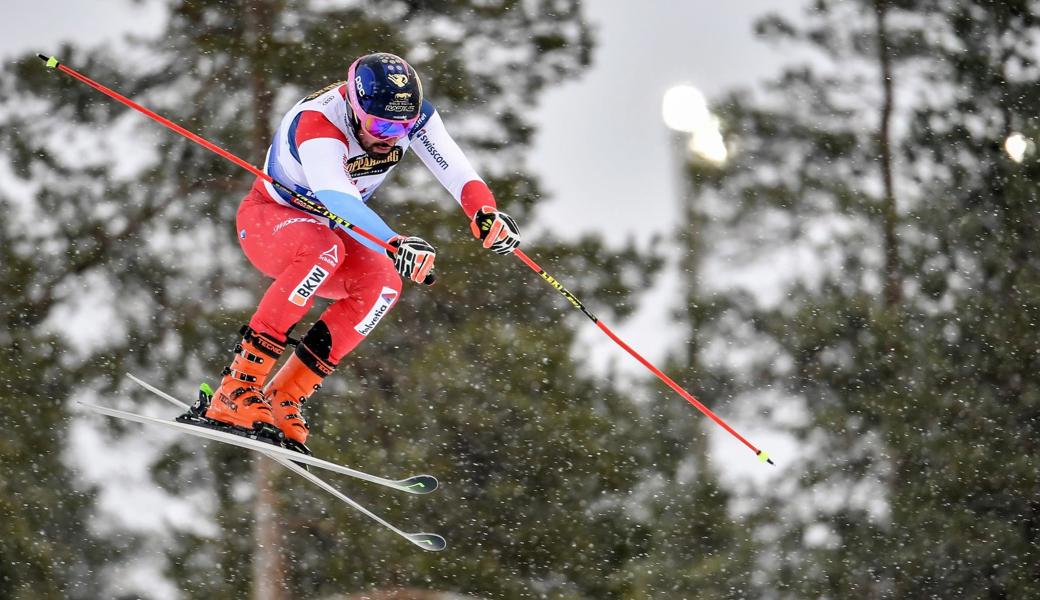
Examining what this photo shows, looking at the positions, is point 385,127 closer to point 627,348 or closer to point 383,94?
point 383,94

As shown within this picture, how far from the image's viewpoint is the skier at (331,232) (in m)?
4.73

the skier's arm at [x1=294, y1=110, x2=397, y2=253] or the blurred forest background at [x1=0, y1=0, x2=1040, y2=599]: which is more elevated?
the blurred forest background at [x1=0, y1=0, x2=1040, y2=599]

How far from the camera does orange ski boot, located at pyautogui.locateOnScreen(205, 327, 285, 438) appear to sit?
4992 millimetres

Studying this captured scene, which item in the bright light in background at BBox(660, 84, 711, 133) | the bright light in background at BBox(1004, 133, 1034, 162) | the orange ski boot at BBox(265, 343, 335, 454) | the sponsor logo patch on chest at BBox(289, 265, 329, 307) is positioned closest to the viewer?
the sponsor logo patch on chest at BBox(289, 265, 329, 307)

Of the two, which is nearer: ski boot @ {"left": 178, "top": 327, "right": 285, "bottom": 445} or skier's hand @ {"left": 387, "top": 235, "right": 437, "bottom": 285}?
skier's hand @ {"left": 387, "top": 235, "right": 437, "bottom": 285}

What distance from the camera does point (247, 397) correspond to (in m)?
5.02

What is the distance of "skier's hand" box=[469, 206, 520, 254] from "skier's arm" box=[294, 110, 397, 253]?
457 mm

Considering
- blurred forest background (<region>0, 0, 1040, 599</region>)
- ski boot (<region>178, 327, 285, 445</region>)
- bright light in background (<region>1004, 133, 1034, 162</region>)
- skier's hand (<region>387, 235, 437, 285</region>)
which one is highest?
bright light in background (<region>1004, 133, 1034, 162</region>)

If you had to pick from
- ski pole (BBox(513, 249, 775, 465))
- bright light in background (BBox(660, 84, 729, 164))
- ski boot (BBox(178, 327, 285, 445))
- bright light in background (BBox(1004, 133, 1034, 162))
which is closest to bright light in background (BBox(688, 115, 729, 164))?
bright light in background (BBox(660, 84, 729, 164))

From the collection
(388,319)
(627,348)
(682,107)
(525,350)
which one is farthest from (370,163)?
(682,107)

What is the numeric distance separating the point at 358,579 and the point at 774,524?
12.4ft

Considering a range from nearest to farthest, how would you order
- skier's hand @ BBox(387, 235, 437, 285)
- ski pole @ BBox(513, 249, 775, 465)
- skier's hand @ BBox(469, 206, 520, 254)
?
1. skier's hand @ BBox(387, 235, 437, 285)
2. skier's hand @ BBox(469, 206, 520, 254)
3. ski pole @ BBox(513, 249, 775, 465)

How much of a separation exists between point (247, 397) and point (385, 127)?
124 centimetres

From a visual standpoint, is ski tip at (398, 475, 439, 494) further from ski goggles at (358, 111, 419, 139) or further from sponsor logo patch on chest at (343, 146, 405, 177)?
ski goggles at (358, 111, 419, 139)
